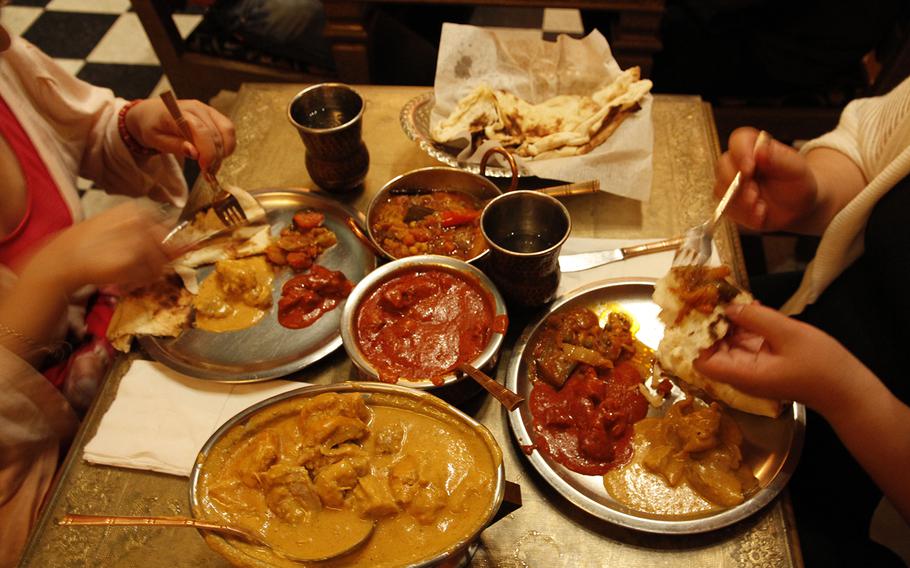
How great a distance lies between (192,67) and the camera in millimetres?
4020

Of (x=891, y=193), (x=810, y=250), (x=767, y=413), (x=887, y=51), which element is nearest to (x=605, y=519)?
(x=767, y=413)

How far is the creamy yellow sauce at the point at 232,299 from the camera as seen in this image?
1.88 m

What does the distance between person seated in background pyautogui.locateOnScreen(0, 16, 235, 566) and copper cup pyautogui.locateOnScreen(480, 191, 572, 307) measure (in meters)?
1.04

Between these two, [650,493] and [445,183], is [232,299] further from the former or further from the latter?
[650,493]

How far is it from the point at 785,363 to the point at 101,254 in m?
1.86

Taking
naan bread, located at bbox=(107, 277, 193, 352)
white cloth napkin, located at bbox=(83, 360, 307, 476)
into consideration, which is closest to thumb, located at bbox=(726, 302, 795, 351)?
white cloth napkin, located at bbox=(83, 360, 307, 476)

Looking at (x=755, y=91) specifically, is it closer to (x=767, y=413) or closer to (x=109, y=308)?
(x=767, y=413)

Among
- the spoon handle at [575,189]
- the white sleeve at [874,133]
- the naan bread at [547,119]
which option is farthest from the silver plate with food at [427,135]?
the white sleeve at [874,133]

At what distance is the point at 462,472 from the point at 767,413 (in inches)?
33.5

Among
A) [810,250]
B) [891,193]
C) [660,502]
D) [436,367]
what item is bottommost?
[810,250]

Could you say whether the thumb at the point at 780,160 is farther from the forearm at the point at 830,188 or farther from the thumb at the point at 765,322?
the thumb at the point at 765,322

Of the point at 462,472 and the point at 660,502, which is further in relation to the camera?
the point at 660,502

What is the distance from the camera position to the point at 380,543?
1271 mm

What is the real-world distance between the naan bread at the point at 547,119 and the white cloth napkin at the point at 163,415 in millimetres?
1244
